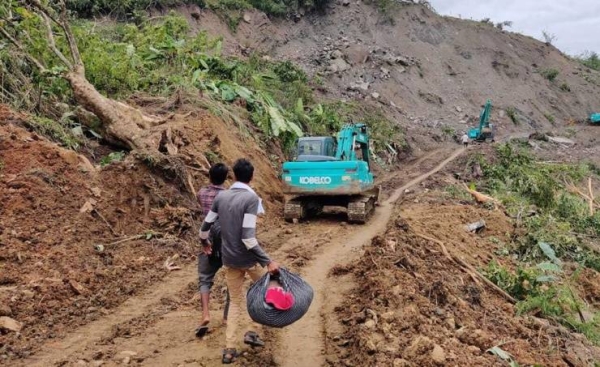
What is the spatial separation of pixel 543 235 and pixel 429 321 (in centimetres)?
636

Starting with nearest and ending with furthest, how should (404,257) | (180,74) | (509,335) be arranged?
(509,335), (404,257), (180,74)

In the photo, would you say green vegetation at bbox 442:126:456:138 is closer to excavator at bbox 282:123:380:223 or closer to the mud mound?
excavator at bbox 282:123:380:223

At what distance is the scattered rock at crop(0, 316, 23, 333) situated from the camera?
541cm

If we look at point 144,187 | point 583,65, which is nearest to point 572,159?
point 144,187

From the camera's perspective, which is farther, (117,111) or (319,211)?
(319,211)

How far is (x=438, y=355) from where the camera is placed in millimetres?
4551

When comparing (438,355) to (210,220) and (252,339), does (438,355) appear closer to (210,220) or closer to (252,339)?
(252,339)

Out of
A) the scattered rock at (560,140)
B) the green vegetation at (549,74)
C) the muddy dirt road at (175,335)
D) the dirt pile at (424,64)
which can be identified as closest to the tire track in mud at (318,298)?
the muddy dirt road at (175,335)

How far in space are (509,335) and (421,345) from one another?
1517 mm

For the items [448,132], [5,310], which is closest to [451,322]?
[5,310]

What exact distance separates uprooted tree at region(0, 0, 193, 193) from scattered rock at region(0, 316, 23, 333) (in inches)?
165

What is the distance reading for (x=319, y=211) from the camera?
13391mm

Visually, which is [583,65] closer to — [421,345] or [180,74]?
[180,74]

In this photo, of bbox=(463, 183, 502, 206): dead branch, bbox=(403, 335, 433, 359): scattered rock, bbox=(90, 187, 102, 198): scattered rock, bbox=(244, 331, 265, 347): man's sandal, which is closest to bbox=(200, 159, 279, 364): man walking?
bbox=(244, 331, 265, 347): man's sandal
